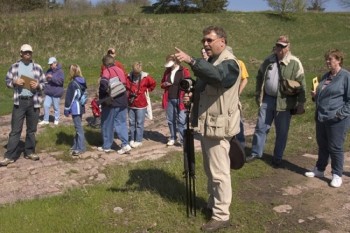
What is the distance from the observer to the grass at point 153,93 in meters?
5.00

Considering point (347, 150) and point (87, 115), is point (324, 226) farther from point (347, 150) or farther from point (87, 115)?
point (87, 115)

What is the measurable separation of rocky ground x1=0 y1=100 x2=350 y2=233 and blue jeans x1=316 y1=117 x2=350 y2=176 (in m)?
0.34

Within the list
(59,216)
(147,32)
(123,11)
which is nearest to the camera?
(59,216)

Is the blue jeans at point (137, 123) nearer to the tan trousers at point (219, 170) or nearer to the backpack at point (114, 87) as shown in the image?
the backpack at point (114, 87)

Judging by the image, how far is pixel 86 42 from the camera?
2981 centimetres

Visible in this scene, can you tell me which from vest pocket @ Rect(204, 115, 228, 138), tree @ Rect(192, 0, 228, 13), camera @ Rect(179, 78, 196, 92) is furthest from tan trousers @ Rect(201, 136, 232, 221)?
tree @ Rect(192, 0, 228, 13)

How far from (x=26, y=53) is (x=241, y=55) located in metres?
22.1

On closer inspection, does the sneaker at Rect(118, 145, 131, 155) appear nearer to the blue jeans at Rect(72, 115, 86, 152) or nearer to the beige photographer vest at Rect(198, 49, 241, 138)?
the blue jeans at Rect(72, 115, 86, 152)

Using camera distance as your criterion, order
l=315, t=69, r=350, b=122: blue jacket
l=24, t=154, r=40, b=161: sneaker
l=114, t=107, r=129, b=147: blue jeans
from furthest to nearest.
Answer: l=114, t=107, r=129, b=147: blue jeans, l=24, t=154, r=40, b=161: sneaker, l=315, t=69, r=350, b=122: blue jacket

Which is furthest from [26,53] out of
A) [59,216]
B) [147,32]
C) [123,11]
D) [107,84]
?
[123,11]

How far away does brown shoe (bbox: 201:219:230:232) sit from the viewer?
4.57 meters

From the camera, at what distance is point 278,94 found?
669 cm

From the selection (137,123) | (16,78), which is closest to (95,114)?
(137,123)

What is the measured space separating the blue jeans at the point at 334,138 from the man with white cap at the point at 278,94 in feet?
2.23
